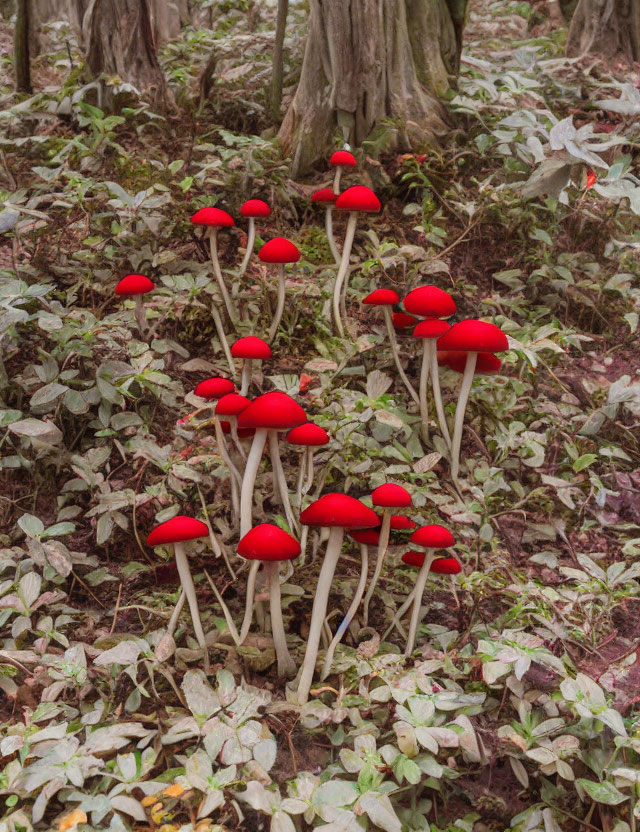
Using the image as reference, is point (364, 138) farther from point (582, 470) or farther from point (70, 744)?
point (70, 744)

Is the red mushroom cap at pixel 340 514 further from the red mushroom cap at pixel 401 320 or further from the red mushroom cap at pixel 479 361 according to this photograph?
the red mushroom cap at pixel 401 320

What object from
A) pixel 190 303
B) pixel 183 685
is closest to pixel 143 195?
pixel 190 303

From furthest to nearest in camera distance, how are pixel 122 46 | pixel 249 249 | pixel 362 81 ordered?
pixel 122 46
pixel 362 81
pixel 249 249

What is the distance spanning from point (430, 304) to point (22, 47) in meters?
4.96

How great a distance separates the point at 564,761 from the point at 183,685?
4.54 feet

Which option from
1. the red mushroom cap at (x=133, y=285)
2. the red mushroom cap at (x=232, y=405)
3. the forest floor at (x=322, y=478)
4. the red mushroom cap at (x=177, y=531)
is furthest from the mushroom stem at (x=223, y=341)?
the red mushroom cap at (x=177, y=531)

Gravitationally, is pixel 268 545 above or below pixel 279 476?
above

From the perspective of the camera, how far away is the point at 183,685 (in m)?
2.70

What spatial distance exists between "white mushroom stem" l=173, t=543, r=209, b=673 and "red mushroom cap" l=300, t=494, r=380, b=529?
520mm

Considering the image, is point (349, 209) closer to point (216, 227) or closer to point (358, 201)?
point (358, 201)

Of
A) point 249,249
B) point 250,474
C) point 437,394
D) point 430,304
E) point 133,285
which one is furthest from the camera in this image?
point 249,249

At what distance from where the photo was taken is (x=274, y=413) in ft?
8.98

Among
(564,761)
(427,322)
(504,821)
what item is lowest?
(504,821)

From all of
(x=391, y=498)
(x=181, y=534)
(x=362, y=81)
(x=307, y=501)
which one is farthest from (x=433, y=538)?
(x=362, y=81)
